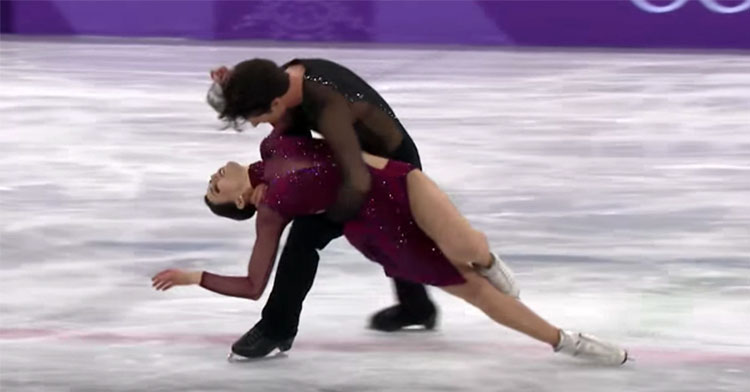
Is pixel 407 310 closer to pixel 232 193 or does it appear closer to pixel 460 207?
pixel 232 193

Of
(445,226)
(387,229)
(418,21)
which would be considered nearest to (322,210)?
(387,229)

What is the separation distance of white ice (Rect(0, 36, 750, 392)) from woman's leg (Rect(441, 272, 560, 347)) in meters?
0.09

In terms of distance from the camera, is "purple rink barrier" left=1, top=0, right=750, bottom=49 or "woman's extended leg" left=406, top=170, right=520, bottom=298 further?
"purple rink barrier" left=1, top=0, right=750, bottom=49

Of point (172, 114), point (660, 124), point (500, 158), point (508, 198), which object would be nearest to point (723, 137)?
point (660, 124)

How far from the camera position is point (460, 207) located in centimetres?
459

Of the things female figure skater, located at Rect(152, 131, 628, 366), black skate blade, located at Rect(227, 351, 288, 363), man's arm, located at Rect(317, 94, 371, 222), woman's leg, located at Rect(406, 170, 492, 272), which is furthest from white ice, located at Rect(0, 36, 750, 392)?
man's arm, located at Rect(317, 94, 371, 222)

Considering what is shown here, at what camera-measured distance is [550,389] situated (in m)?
2.76

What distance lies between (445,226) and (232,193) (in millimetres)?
474

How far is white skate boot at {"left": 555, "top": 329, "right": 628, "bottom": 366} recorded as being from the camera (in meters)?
2.87

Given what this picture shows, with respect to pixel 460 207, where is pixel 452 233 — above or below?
above

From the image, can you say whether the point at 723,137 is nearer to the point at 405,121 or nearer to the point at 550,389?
the point at 405,121

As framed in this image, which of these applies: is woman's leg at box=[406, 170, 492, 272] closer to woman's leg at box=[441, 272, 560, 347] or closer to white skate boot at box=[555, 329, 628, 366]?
woman's leg at box=[441, 272, 560, 347]

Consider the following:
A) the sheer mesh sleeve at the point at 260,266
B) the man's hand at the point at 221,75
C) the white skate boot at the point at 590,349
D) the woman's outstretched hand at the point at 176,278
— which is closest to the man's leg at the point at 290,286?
the sheer mesh sleeve at the point at 260,266

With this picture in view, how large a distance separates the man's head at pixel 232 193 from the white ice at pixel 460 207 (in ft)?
1.15
